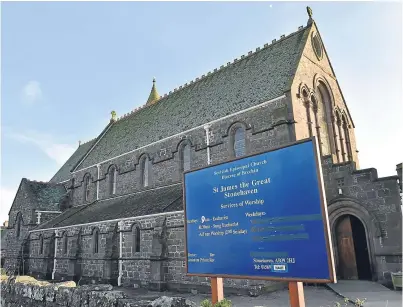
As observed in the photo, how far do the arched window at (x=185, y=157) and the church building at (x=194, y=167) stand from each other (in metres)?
0.10

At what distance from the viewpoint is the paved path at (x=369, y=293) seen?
35.9 ft

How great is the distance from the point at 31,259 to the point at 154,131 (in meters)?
15.9

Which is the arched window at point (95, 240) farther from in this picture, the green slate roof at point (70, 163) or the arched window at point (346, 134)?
the arched window at point (346, 134)

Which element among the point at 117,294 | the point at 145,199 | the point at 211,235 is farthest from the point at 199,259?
the point at 145,199

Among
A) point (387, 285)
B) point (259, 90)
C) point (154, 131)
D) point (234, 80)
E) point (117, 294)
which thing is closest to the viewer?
point (117, 294)

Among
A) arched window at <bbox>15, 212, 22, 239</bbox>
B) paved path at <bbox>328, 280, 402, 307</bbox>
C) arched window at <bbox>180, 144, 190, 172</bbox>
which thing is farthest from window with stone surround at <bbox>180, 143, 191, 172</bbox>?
arched window at <bbox>15, 212, 22, 239</bbox>

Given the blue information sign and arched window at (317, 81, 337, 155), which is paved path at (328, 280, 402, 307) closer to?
the blue information sign

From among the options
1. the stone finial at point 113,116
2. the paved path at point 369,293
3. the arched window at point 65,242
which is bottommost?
the paved path at point 369,293

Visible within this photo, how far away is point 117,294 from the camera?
243 inches

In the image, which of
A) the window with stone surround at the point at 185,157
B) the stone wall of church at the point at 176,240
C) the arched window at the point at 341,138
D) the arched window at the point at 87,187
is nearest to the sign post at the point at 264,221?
the stone wall of church at the point at 176,240

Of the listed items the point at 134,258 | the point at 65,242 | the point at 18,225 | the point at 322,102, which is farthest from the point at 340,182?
the point at 18,225

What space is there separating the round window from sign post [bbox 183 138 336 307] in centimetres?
1661

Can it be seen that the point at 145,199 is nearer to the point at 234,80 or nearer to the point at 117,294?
the point at 234,80

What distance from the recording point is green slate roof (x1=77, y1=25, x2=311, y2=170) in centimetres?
1866
